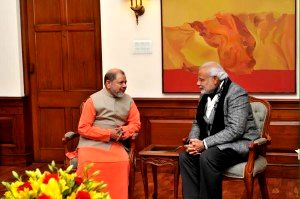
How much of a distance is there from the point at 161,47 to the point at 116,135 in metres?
1.48

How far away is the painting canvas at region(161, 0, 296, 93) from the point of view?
508 cm

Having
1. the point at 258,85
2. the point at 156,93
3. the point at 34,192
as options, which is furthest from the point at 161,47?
the point at 34,192

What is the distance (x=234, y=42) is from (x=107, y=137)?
5.81ft

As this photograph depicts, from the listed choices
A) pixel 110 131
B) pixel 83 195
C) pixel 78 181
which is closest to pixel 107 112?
pixel 110 131

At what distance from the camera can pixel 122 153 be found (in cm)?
427

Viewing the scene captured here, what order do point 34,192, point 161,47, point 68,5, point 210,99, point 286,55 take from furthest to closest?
point 68,5
point 161,47
point 286,55
point 210,99
point 34,192

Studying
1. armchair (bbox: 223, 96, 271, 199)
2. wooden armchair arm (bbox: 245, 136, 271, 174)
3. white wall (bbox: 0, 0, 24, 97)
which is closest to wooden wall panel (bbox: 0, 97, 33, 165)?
white wall (bbox: 0, 0, 24, 97)

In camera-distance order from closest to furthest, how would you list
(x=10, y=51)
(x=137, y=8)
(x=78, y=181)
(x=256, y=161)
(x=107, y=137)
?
1. (x=78, y=181)
2. (x=256, y=161)
3. (x=107, y=137)
4. (x=137, y=8)
5. (x=10, y=51)

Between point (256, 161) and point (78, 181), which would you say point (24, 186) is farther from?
point (256, 161)

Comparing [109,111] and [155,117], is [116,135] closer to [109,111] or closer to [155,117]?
[109,111]

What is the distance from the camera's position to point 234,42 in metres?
5.22

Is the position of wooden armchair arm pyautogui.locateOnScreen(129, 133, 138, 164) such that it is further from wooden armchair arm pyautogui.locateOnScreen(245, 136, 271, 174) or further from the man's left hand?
wooden armchair arm pyautogui.locateOnScreen(245, 136, 271, 174)

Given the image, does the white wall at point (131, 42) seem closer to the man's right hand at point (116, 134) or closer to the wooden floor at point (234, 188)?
the wooden floor at point (234, 188)

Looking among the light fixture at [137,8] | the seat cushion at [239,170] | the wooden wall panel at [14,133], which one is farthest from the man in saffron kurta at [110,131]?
the wooden wall panel at [14,133]
